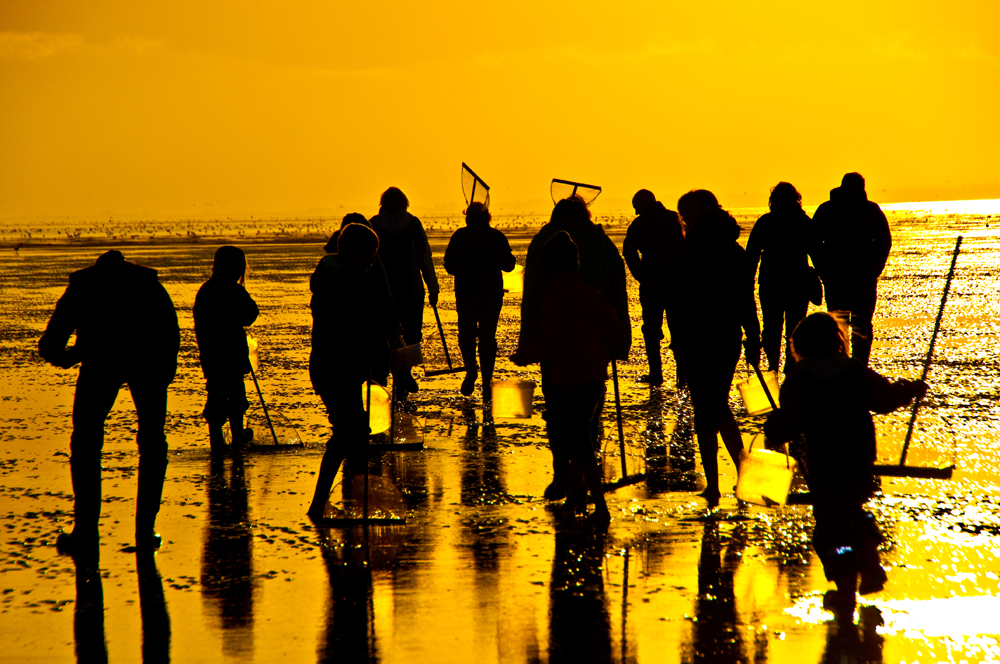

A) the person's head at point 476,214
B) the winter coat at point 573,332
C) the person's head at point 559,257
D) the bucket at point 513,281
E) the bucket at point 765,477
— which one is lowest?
the bucket at point 765,477

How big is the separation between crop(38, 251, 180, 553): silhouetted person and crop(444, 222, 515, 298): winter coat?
4487 mm

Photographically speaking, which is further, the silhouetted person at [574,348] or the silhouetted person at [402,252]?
the silhouetted person at [402,252]

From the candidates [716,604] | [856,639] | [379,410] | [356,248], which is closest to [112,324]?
[356,248]

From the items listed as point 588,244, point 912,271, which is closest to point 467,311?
point 588,244

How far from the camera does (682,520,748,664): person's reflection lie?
3.94 m

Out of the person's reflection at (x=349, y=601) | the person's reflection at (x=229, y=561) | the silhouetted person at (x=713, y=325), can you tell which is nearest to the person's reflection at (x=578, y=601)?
the person's reflection at (x=349, y=601)

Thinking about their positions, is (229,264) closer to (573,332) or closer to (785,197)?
(573,332)

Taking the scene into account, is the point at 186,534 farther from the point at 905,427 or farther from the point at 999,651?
the point at 905,427

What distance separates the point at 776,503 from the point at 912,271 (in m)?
24.8

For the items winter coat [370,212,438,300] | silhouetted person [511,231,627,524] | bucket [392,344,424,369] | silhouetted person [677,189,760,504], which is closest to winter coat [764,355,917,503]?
silhouetted person [511,231,627,524]

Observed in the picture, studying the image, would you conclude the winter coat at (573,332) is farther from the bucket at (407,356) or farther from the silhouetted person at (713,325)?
the bucket at (407,356)

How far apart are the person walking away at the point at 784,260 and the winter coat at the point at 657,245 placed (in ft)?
3.68

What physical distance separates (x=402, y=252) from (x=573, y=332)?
4.46 m

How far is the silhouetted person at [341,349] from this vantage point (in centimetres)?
578
